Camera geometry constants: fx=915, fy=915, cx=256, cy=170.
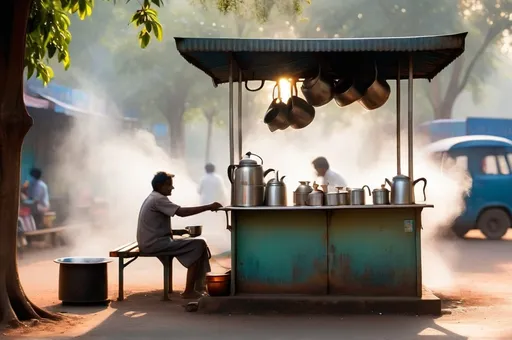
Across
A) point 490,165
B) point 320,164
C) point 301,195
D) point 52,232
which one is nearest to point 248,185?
point 301,195

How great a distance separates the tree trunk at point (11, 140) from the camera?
887 centimetres

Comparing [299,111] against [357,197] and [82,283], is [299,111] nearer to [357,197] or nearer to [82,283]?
[357,197]

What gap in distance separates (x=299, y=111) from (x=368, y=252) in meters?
2.27

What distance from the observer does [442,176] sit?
20.0 m

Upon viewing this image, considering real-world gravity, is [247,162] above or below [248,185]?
above

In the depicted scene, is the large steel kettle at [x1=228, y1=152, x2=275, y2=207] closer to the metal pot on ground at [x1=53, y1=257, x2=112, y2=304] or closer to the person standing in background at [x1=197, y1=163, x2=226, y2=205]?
the metal pot on ground at [x1=53, y1=257, x2=112, y2=304]

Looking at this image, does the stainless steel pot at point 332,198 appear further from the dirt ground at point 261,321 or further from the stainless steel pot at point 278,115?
the stainless steel pot at point 278,115

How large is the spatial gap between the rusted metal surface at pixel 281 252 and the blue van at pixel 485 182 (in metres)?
10.7

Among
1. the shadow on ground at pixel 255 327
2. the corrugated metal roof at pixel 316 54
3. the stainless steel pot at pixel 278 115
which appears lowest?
the shadow on ground at pixel 255 327

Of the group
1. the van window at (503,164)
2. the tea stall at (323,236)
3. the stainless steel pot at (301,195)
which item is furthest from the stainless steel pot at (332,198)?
the van window at (503,164)

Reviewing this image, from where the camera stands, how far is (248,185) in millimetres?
9742

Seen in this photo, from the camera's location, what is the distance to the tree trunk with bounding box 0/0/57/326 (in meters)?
8.87

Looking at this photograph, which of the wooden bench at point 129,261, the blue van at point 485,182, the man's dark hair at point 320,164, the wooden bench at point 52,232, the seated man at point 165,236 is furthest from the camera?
the blue van at point 485,182

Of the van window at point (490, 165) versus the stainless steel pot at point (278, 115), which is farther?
the van window at point (490, 165)
